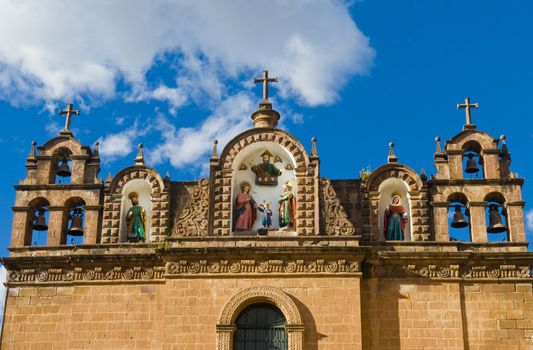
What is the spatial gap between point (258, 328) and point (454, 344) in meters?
5.30

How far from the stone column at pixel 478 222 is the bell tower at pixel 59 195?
11022 mm

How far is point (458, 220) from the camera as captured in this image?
1040 inches

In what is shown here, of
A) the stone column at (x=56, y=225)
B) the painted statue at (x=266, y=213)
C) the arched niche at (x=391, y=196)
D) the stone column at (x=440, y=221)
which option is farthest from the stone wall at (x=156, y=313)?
the stone column at (x=440, y=221)

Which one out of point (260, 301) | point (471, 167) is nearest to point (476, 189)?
point (471, 167)

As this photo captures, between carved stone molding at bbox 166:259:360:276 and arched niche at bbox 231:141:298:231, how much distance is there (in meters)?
1.96

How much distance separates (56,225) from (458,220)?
471 inches

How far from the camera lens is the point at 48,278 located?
25781 mm

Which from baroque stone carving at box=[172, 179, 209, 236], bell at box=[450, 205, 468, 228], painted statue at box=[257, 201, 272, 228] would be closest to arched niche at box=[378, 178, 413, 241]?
bell at box=[450, 205, 468, 228]

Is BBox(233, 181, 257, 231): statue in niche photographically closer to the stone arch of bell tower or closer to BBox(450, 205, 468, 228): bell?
the stone arch of bell tower

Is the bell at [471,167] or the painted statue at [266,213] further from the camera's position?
the bell at [471,167]

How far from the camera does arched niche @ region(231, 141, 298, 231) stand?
26.3m

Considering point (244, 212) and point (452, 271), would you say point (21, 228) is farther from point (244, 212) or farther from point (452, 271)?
point (452, 271)

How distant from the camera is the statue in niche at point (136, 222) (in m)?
26.3

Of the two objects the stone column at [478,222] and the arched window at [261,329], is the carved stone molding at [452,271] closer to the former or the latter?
the stone column at [478,222]
